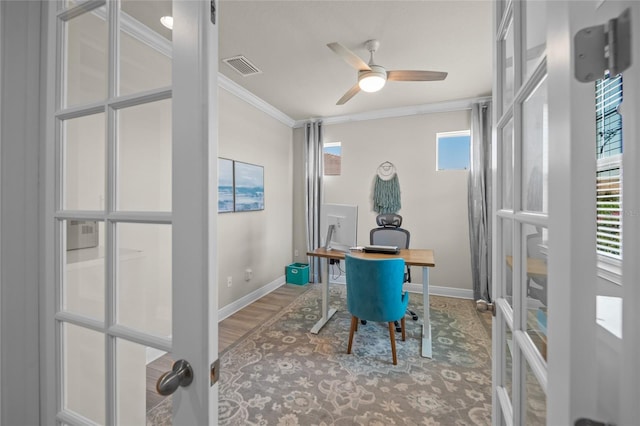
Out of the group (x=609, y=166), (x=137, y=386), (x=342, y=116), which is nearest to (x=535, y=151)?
(x=609, y=166)

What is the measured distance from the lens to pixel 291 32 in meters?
2.21

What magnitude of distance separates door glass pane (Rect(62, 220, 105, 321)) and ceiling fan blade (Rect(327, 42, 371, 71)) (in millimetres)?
1872

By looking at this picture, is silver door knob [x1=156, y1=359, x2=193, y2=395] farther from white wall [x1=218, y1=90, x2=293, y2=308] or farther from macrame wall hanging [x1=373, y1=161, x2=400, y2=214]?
macrame wall hanging [x1=373, y1=161, x2=400, y2=214]

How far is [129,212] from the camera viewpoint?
720 millimetres

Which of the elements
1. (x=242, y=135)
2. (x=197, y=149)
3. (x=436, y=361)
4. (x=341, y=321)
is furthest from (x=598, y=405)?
(x=242, y=135)

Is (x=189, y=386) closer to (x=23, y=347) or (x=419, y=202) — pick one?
(x=23, y=347)

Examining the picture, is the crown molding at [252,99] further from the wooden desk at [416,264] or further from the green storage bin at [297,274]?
the green storage bin at [297,274]

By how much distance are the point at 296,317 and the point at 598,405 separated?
2.95m

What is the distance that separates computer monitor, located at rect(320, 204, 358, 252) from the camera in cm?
292

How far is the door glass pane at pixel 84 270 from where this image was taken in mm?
783

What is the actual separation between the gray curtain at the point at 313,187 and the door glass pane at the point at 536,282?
3.79 meters

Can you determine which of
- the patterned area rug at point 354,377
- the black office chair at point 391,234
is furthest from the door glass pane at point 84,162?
the black office chair at point 391,234

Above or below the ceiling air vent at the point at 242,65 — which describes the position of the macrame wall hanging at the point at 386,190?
below

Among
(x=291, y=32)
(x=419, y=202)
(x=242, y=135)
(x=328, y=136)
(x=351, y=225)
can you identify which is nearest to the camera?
(x=291, y=32)
